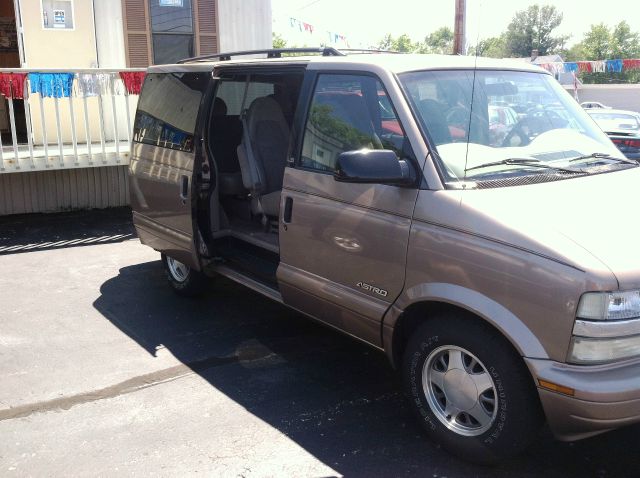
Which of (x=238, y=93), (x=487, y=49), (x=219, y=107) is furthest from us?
(x=487, y=49)

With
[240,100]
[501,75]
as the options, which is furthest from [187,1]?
[501,75]

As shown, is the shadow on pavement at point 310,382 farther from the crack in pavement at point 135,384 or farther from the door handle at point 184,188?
the door handle at point 184,188

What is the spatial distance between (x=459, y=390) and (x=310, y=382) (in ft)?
4.15

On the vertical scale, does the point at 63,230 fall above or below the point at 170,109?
below

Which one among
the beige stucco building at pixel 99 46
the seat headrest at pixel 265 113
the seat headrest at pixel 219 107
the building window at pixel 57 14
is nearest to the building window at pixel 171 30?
the beige stucco building at pixel 99 46

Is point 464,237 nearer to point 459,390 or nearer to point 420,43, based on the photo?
point 459,390

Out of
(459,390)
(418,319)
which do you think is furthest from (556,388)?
(418,319)

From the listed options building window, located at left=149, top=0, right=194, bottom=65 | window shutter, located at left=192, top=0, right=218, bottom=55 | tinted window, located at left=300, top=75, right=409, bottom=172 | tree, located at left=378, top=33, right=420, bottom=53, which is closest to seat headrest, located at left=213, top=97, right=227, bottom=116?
tinted window, located at left=300, top=75, right=409, bottom=172

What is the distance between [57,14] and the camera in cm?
1033

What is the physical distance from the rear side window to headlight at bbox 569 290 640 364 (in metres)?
3.36

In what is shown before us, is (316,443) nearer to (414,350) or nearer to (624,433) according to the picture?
(414,350)

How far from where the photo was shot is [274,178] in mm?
5449

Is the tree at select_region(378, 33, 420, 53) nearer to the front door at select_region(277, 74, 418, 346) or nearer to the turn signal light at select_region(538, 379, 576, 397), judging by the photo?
the front door at select_region(277, 74, 418, 346)

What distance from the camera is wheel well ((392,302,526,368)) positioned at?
123 inches
